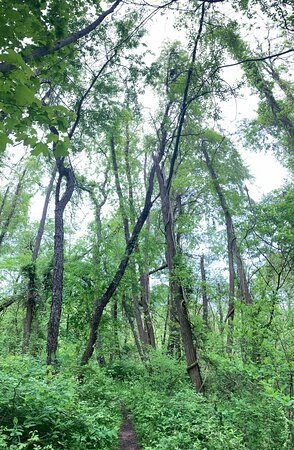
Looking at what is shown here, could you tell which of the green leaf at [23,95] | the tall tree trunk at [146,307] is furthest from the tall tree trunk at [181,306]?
the green leaf at [23,95]

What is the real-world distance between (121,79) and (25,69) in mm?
7307

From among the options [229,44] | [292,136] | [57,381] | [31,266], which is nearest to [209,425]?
[57,381]

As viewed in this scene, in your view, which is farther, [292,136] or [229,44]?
[292,136]

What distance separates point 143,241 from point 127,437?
773 cm

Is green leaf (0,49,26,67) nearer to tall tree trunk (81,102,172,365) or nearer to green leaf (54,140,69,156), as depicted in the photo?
green leaf (54,140,69,156)

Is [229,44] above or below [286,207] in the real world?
above

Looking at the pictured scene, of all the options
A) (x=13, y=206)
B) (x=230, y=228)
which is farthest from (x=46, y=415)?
(x=13, y=206)

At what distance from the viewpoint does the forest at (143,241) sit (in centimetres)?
335

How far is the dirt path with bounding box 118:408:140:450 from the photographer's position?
16.8 feet

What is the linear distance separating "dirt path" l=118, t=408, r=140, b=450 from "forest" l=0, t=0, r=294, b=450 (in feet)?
0.12

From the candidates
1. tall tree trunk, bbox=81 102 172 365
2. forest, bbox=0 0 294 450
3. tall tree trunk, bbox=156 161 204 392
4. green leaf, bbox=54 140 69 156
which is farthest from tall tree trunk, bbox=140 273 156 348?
green leaf, bbox=54 140 69 156

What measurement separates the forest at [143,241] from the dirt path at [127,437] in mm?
37

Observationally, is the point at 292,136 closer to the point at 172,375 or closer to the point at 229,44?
the point at 229,44

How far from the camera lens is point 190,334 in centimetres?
751
